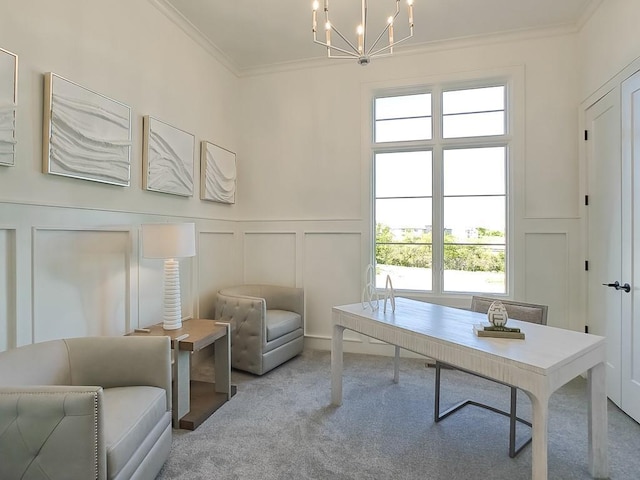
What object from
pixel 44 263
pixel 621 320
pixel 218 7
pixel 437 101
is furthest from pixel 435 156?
pixel 44 263

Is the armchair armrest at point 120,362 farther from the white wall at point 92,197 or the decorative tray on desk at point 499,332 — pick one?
the decorative tray on desk at point 499,332

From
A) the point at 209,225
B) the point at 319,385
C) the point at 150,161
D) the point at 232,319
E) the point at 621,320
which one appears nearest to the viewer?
the point at 621,320

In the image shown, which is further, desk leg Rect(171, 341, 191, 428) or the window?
the window

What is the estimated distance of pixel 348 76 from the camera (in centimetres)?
391

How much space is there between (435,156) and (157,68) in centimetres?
274

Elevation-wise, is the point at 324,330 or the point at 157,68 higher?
the point at 157,68

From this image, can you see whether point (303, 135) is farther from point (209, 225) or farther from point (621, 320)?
point (621, 320)

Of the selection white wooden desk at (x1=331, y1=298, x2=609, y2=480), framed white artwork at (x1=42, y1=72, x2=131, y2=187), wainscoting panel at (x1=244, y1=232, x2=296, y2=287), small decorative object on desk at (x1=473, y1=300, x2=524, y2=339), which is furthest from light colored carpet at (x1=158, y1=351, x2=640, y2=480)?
framed white artwork at (x1=42, y1=72, x2=131, y2=187)

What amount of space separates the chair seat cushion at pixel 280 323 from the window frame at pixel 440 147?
101cm

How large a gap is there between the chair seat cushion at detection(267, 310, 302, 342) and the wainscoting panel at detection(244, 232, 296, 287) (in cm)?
49

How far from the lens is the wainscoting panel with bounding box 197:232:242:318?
357 centimetres

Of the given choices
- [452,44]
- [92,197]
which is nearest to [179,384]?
[92,197]

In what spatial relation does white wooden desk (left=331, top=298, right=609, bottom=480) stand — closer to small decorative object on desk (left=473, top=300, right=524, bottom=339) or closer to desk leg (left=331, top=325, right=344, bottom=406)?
small decorative object on desk (left=473, top=300, right=524, bottom=339)

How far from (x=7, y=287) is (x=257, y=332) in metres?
1.77
